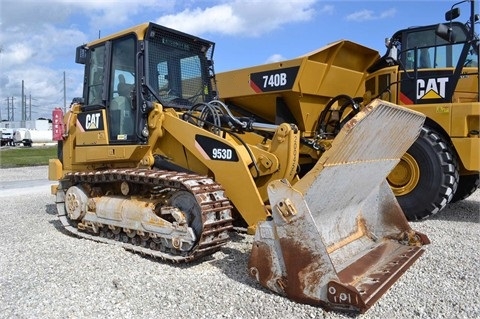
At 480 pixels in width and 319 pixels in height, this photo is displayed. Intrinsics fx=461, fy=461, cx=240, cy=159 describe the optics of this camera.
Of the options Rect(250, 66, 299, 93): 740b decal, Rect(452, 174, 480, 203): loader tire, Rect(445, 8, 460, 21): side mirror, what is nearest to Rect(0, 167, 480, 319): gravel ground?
Rect(452, 174, 480, 203): loader tire

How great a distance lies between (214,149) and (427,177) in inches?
132

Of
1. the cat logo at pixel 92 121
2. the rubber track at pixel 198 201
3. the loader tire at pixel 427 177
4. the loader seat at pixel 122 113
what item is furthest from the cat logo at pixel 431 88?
the cat logo at pixel 92 121

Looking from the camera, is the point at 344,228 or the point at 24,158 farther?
the point at 24,158

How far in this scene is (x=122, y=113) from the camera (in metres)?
5.60

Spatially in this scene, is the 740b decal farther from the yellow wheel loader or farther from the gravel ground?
the gravel ground

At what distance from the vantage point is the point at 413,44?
7.36 m

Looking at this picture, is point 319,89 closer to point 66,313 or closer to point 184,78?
point 184,78

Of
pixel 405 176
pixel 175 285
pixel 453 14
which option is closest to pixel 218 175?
pixel 175 285

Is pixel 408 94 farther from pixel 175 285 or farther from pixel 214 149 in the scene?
pixel 175 285

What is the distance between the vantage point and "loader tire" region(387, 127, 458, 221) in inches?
248

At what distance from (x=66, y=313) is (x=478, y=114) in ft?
18.4

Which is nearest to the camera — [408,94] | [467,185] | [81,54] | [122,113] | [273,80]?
[122,113]

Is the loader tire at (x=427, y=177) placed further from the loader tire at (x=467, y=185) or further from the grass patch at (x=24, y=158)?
the grass patch at (x=24, y=158)

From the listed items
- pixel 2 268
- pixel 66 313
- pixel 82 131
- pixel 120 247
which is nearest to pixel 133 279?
pixel 66 313
